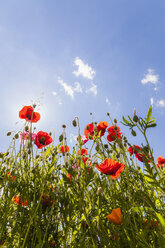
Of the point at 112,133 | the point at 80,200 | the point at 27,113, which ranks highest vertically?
the point at 27,113

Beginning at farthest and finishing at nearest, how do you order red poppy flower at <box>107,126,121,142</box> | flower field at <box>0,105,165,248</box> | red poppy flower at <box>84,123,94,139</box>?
red poppy flower at <box>84,123,94,139</box>, red poppy flower at <box>107,126,121,142</box>, flower field at <box>0,105,165,248</box>

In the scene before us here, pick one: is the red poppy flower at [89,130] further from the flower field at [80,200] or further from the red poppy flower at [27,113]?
the red poppy flower at [27,113]

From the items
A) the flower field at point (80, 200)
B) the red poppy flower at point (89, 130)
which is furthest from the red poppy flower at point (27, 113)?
the red poppy flower at point (89, 130)

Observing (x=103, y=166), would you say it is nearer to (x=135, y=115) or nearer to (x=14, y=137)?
(x=135, y=115)

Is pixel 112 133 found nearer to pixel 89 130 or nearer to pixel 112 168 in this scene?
pixel 89 130

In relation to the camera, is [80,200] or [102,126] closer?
[80,200]

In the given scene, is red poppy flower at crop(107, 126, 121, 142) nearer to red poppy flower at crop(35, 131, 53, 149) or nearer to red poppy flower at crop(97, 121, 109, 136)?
red poppy flower at crop(97, 121, 109, 136)

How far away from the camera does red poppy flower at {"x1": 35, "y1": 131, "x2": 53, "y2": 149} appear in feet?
5.78

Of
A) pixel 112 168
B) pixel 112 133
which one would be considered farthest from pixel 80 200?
pixel 112 133

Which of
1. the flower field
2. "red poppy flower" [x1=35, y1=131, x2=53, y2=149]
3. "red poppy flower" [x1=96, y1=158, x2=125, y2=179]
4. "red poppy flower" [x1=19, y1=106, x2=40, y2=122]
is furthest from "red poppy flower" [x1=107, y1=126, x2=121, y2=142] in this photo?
"red poppy flower" [x1=19, y1=106, x2=40, y2=122]

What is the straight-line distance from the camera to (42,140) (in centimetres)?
174

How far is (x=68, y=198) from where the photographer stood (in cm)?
138

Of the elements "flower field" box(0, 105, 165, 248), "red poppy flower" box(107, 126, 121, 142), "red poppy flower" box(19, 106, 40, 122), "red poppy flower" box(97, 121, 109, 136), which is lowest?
"flower field" box(0, 105, 165, 248)

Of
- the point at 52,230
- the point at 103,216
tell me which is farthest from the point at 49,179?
the point at 103,216
